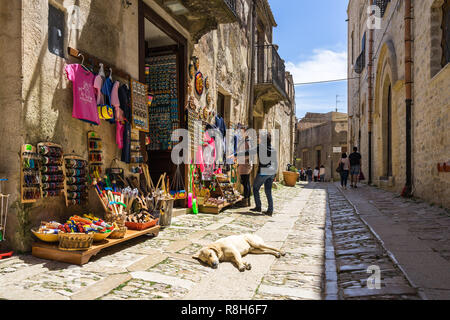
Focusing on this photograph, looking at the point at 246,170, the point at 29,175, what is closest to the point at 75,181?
the point at 29,175

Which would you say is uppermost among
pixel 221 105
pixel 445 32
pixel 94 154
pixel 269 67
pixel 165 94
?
pixel 269 67

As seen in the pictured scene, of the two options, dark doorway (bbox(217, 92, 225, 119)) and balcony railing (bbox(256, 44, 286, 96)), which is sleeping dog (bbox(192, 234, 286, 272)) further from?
balcony railing (bbox(256, 44, 286, 96))

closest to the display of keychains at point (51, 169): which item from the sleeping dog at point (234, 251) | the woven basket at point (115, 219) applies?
the woven basket at point (115, 219)

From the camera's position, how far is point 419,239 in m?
4.02

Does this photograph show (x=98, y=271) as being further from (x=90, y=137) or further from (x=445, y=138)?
Result: (x=445, y=138)

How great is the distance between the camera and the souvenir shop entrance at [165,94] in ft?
22.4

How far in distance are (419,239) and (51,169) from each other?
449 centimetres

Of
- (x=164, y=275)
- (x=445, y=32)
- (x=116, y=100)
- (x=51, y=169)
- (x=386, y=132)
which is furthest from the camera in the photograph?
(x=386, y=132)

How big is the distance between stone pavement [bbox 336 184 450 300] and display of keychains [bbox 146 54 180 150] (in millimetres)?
4204

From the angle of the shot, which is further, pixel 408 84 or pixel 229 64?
pixel 229 64

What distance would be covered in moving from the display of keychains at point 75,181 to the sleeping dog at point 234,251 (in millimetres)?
1668

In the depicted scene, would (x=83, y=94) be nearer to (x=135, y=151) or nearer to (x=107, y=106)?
(x=107, y=106)

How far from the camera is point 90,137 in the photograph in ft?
14.2

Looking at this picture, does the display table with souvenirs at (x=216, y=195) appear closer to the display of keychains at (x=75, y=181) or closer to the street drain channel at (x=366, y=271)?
the street drain channel at (x=366, y=271)
